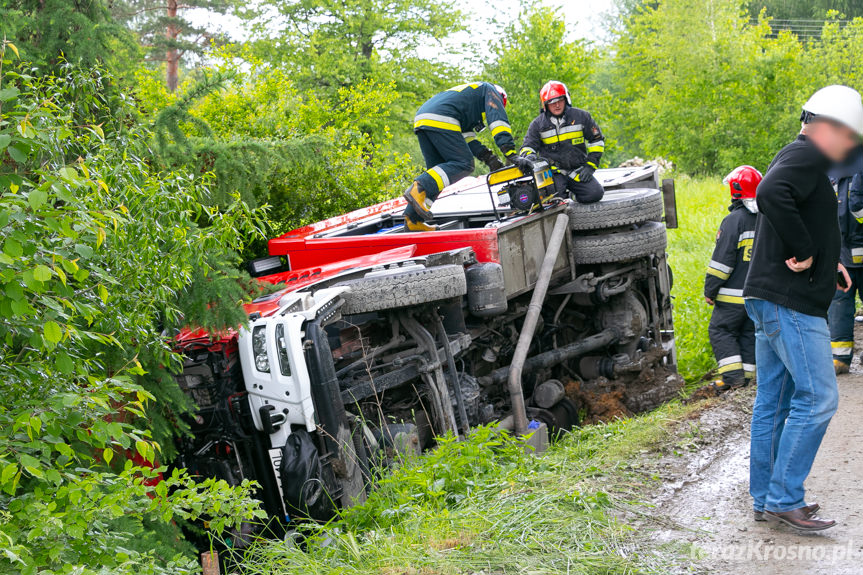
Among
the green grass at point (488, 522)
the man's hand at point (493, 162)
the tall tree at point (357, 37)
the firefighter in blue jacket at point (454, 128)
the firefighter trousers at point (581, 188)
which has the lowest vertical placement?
the green grass at point (488, 522)

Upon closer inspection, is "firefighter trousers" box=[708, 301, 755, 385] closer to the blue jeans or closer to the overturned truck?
the overturned truck

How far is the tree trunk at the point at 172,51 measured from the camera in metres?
26.1

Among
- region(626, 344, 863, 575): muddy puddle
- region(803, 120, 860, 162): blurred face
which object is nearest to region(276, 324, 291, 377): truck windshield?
region(626, 344, 863, 575): muddy puddle

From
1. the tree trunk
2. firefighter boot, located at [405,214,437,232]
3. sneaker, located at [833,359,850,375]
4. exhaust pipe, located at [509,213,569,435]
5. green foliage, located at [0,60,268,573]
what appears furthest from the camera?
the tree trunk

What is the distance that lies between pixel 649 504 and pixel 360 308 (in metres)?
2.14

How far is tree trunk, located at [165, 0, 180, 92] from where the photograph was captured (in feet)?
85.5

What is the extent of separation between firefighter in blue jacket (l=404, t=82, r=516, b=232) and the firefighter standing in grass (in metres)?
2.05

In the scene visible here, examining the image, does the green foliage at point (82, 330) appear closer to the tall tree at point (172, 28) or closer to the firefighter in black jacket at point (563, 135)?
the firefighter in black jacket at point (563, 135)

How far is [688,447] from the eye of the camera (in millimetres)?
4977

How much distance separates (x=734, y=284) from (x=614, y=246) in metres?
1.12

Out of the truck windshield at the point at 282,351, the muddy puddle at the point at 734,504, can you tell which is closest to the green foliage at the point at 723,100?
the muddy puddle at the point at 734,504

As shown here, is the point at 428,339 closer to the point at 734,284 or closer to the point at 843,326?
the point at 734,284

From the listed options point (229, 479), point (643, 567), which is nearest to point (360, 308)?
point (229, 479)

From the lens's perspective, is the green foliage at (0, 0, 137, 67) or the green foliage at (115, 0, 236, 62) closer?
the green foliage at (0, 0, 137, 67)
